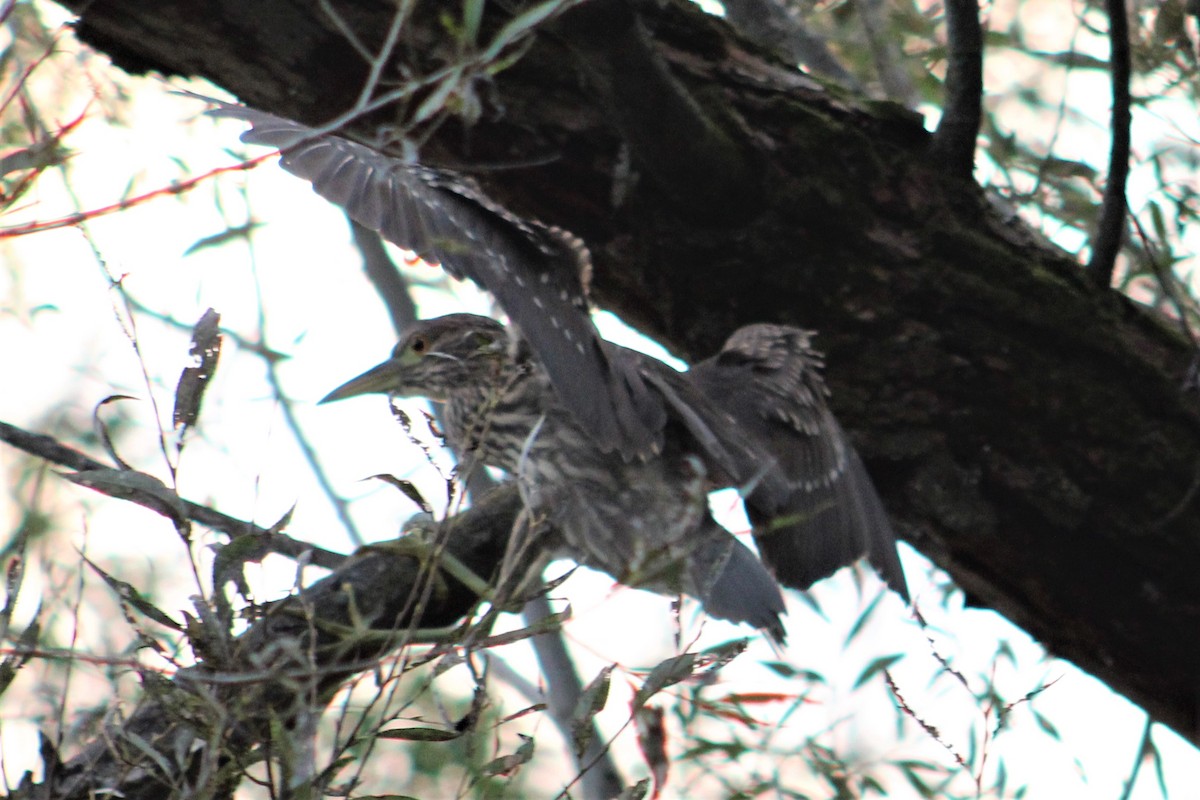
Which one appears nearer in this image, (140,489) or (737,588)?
(140,489)

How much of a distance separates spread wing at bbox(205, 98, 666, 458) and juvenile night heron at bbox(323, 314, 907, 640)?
10 centimetres

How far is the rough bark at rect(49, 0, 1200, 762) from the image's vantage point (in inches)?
101

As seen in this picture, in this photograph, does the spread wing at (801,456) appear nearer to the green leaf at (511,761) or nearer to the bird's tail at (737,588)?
the bird's tail at (737,588)

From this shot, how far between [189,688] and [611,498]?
3.91ft

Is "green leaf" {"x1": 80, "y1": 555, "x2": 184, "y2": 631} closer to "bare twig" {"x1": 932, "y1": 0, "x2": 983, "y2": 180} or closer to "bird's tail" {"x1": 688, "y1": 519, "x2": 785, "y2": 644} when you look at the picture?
"bird's tail" {"x1": 688, "y1": 519, "x2": 785, "y2": 644}

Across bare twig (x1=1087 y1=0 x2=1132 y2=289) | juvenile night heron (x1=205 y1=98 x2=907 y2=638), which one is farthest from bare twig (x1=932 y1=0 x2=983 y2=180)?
juvenile night heron (x1=205 y1=98 x2=907 y2=638)

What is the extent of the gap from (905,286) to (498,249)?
0.88m

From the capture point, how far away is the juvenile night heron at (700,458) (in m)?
2.40

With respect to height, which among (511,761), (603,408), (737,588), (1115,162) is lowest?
(511,761)

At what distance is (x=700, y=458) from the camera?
2.53 m

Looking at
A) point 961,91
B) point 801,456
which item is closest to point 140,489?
point 801,456

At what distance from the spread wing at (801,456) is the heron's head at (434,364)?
45 centimetres

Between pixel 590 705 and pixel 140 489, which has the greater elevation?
pixel 140 489

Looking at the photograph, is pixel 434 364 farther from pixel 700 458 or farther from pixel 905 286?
pixel 905 286
